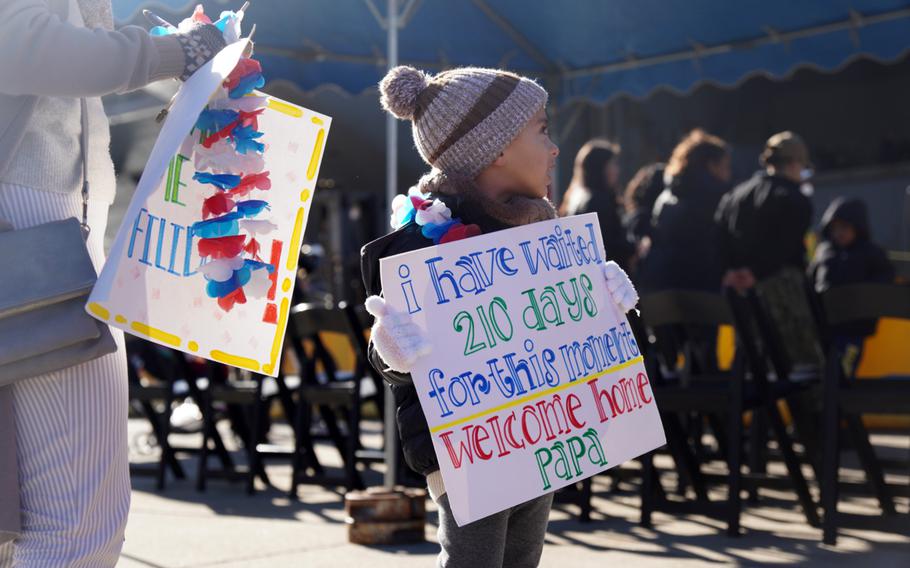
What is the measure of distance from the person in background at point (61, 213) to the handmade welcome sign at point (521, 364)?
556 mm

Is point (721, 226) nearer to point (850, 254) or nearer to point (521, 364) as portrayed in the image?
point (850, 254)

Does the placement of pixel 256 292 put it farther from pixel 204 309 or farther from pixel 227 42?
pixel 227 42

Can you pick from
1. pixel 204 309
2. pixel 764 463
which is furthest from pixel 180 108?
pixel 764 463

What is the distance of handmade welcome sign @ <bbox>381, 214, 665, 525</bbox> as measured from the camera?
2.23 meters

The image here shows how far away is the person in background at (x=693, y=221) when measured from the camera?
695 centimetres

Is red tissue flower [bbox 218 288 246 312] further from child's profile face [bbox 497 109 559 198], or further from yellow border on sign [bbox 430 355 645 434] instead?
child's profile face [bbox 497 109 559 198]

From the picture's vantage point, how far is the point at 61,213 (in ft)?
6.87

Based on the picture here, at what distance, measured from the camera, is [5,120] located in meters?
2.00

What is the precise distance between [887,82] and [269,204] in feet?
46.5

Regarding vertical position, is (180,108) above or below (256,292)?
above

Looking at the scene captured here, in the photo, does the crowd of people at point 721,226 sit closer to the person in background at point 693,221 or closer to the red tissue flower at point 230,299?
the person in background at point 693,221

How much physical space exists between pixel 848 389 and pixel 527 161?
7.80ft

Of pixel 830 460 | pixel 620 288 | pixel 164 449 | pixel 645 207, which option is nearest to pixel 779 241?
pixel 645 207

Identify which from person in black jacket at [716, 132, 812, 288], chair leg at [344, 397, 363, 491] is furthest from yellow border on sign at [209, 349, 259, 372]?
person in black jacket at [716, 132, 812, 288]
